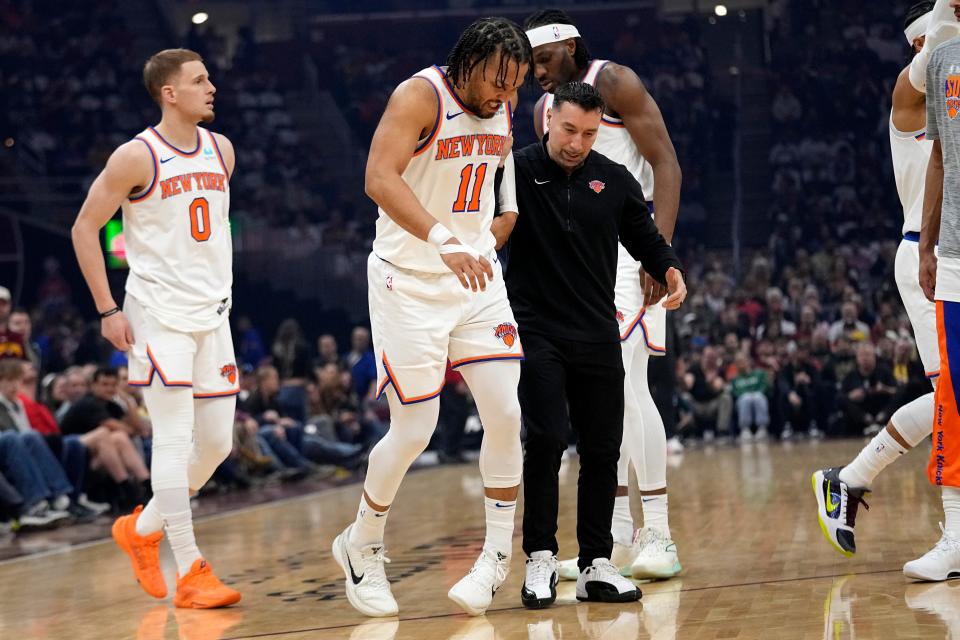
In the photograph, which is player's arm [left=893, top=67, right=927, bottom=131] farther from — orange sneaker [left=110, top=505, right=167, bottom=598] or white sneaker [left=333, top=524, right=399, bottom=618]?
orange sneaker [left=110, top=505, right=167, bottom=598]

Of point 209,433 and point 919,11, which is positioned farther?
point 919,11

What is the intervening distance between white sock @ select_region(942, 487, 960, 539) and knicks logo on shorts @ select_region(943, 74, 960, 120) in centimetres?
121

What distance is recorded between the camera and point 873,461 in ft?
14.7

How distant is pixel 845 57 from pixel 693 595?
1587 centimetres

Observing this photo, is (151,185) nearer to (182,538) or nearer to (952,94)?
(182,538)

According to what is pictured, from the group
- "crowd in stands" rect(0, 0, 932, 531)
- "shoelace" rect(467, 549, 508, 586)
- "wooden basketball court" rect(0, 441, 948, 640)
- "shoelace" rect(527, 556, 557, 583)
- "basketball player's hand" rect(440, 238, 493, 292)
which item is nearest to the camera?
"basketball player's hand" rect(440, 238, 493, 292)

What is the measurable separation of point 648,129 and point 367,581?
1.92m

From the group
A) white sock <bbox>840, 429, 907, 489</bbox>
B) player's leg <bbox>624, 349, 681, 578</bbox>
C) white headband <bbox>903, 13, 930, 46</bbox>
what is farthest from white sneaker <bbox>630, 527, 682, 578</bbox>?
white headband <bbox>903, 13, 930, 46</bbox>

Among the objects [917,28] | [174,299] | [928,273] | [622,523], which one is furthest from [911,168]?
[174,299]

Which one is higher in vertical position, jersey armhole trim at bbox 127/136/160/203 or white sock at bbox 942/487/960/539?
jersey armhole trim at bbox 127/136/160/203

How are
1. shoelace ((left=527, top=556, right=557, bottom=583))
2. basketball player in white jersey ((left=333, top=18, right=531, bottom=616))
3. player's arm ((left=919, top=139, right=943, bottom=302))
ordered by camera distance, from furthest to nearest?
1. player's arm ((left=919, top=139, right=943, bottom=302))
2. shoelace ((left=527, top=556, right=557, bottom=583))
3. basketball player in white jersey ((left=333, top=18, right=531, bottom=616))

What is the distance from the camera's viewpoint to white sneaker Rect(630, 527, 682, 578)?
13.7ft

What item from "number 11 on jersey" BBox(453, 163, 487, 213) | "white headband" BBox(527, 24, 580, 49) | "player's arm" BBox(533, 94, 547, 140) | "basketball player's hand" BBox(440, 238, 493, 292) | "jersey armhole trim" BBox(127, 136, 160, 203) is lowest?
"basketball player's hand" BBox(440, 238, 493, 292)

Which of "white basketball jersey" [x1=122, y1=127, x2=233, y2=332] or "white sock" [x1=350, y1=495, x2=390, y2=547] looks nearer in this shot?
"white sock" [x1=350, y1=495, x2=390, y2=547]
